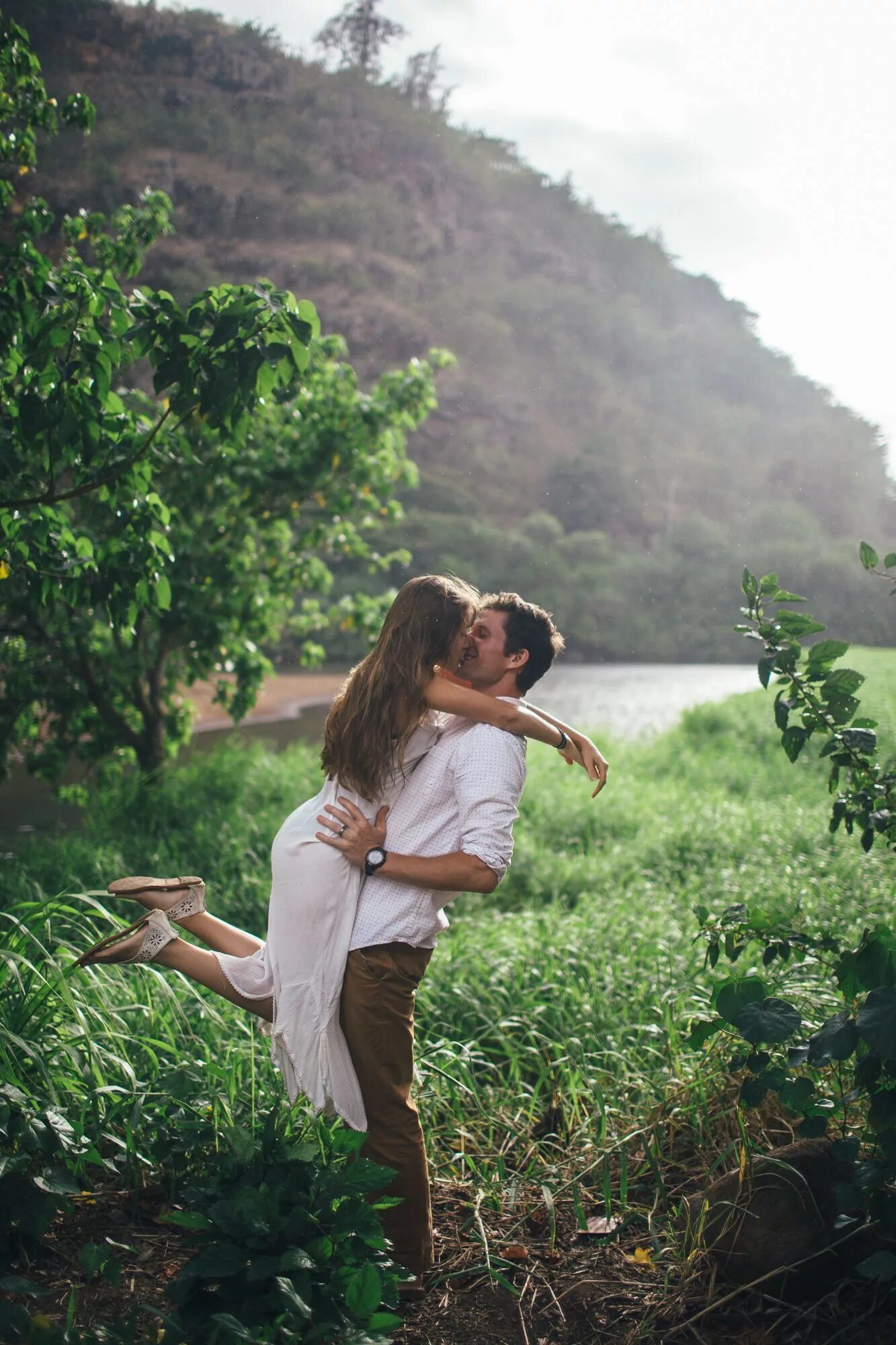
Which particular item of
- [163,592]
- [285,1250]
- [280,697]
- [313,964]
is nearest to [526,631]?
[313,964]

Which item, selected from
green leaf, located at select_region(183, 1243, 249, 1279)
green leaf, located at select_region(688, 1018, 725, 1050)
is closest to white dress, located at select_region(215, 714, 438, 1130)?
green leaf, located at select_region(183, 1243, 249, 1279)

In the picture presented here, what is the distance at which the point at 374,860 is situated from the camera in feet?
6.28

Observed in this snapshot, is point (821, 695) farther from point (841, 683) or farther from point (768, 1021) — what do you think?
point (768, 1021)

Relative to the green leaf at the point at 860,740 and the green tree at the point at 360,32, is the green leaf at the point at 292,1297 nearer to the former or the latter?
the green leaf at the point at 860,740

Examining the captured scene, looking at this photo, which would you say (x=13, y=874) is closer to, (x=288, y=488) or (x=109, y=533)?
(x=109, y=533)

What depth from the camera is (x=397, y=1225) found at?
6.18 feet

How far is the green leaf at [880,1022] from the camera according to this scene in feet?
4.65

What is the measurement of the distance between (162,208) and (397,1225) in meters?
A: 4.45

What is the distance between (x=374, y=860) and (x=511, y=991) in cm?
158

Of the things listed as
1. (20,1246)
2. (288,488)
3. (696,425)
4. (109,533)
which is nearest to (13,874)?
(109,533)

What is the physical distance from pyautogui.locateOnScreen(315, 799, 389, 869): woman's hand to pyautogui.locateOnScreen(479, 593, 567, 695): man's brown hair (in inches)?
15.8

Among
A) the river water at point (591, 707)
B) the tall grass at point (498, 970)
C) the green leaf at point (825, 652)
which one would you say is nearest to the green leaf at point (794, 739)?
the green leaf at point (825, 652)

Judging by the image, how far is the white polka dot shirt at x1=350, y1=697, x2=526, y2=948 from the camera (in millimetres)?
1896

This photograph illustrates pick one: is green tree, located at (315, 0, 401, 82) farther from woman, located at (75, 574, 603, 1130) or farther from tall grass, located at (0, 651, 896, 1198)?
woman, located at (75, 574, 603, 1130)
